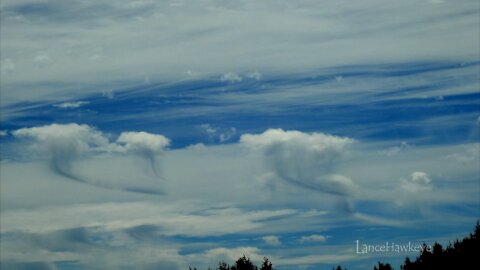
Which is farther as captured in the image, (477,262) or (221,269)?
(221,269)

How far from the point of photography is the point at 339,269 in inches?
4564

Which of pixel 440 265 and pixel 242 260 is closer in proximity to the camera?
pixel 440 265

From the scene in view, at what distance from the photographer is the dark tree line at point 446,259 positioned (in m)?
105

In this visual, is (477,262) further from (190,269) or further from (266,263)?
(190,269)

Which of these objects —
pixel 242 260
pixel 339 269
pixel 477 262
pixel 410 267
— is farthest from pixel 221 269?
pixel 477 262

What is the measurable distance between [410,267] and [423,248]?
3350 mm

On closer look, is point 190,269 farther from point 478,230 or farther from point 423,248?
point 478,230

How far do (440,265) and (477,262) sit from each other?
5.66m

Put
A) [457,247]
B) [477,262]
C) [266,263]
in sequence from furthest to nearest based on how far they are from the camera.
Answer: [266,263]
[457,247]
[477,262]

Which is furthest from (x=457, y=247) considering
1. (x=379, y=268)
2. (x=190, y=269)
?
(x=190, y=269)

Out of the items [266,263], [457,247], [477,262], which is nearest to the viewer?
[477,262]

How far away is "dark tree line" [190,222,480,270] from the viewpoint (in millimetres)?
104938

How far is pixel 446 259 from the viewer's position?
108 meters

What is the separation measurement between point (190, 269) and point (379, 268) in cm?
2619
